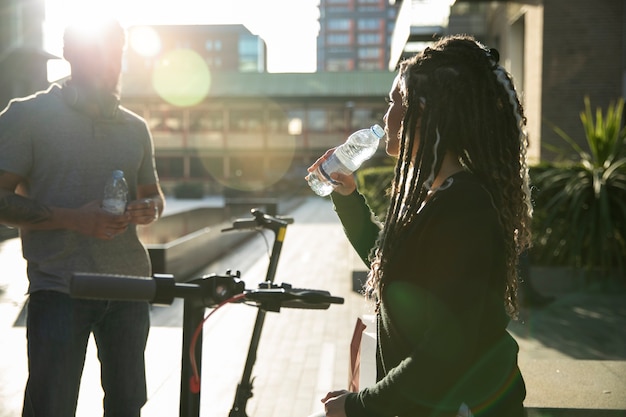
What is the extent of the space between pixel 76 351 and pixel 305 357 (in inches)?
158

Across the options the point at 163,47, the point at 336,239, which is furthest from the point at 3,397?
the point at 163,47

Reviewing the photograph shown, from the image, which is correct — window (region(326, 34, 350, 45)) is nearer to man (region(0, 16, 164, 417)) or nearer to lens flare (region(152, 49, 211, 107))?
lens flare (region(152, 49, 211, 107))

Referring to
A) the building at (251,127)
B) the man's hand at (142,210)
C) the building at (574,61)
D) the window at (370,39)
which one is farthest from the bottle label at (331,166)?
the window at (370,39)

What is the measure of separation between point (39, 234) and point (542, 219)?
872cm

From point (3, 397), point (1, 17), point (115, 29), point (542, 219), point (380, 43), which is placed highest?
point (380, 43)

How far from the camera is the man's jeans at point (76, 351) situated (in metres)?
2.34

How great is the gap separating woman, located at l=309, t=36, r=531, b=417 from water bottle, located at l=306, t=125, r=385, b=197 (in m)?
0.48

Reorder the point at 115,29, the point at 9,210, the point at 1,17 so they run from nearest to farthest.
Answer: the point at 9,210 < the point at 115,29 < the point at 1,17

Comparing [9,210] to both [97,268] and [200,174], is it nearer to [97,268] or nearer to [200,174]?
[97,268]

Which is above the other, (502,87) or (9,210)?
(502,87)

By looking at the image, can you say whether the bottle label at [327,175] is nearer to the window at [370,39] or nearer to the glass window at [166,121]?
the glass window at [166,121]

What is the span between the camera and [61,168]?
252 centimetres

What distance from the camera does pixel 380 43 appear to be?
14938 cm

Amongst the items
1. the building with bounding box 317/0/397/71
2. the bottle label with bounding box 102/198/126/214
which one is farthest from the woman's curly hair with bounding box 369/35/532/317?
the building with bounding box 317/0/397/71
